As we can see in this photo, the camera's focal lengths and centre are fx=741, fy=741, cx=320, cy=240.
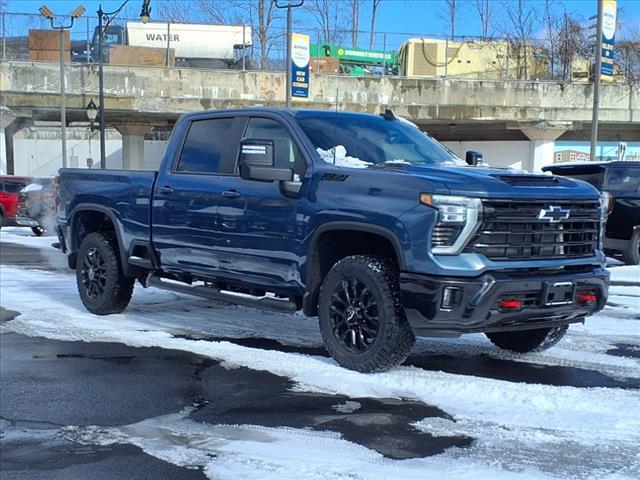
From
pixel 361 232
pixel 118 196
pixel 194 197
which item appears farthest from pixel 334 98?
pixel 361 232

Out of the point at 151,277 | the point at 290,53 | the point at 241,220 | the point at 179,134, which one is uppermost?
the point at 290,53

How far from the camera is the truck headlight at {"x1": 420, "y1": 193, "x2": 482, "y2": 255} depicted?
488 centimetres

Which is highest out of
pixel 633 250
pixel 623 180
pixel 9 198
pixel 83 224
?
pixel 623 180

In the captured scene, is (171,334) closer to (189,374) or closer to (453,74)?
(189,374)

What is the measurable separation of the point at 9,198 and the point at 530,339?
62.8ft

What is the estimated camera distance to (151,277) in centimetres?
752

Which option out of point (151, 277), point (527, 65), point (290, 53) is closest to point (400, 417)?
point (151, 277)

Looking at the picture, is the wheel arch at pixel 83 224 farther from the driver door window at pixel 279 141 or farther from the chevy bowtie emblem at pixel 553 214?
the chevy bowtie emblem at pixel 553 214

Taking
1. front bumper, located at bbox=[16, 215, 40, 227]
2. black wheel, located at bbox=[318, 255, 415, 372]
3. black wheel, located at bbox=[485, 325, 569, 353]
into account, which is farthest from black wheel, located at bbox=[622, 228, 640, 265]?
front bumper, located at bbox=[16, 215, 40, 227]

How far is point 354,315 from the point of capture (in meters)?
5.48

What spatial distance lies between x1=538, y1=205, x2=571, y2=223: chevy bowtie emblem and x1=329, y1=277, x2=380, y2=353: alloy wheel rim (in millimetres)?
1314

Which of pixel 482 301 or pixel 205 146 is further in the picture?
pixel 205 146

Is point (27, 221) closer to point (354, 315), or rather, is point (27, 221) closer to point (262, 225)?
point (262, 225)

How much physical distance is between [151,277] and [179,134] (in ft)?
4.83
